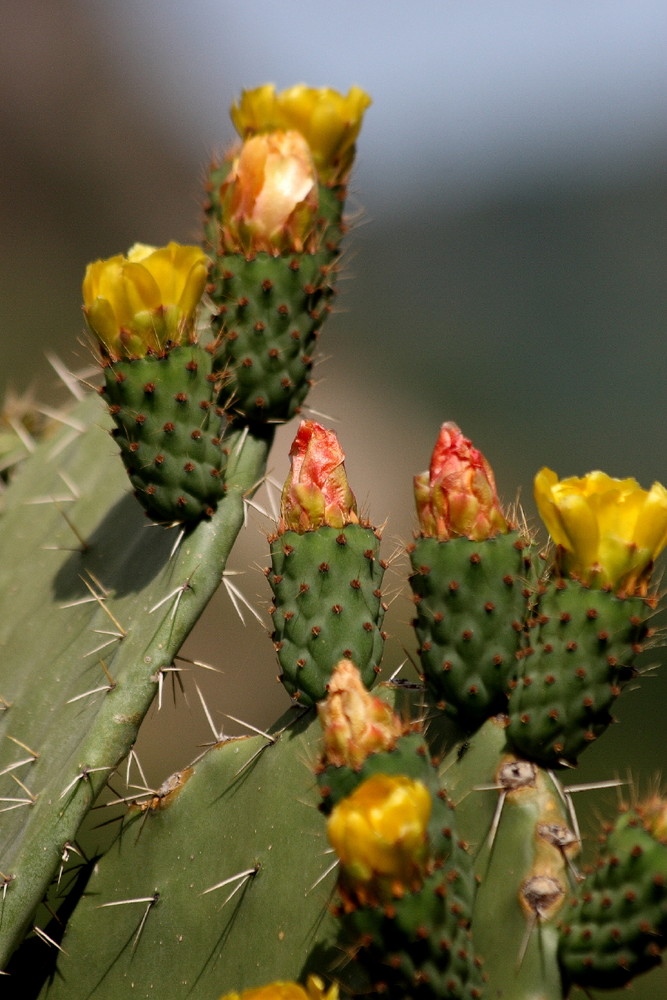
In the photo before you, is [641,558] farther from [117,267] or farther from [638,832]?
[117,267]

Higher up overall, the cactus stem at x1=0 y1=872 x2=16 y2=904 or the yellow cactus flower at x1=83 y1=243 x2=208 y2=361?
the yellow cactus flower at x1=83 y1=243 x2=208 y2=361

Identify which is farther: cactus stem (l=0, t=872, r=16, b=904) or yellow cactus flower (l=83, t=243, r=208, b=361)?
yellow cactus flower (l=83, t=243, r=208, b=361)

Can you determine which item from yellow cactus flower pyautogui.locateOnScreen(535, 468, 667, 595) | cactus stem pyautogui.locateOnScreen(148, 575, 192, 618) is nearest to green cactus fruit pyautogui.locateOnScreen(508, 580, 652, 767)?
yellow cactus flower pyautogui.locateOnScreen(535, 468, 667, 595)

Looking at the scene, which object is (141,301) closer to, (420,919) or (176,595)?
(176,595)

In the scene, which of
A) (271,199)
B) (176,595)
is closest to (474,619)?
(176,595)

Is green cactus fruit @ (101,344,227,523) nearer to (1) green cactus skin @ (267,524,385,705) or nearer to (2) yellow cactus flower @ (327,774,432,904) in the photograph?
(1) green cactus skin @ (267,524,385,705)

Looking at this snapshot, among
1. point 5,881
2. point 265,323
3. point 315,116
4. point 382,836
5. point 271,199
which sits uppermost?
point 315,116

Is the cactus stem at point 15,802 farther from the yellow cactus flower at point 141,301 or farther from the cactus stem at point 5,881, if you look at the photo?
the yellow cactus flower at point 141,301

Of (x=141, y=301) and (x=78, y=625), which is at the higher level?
(x=141, y=301)
